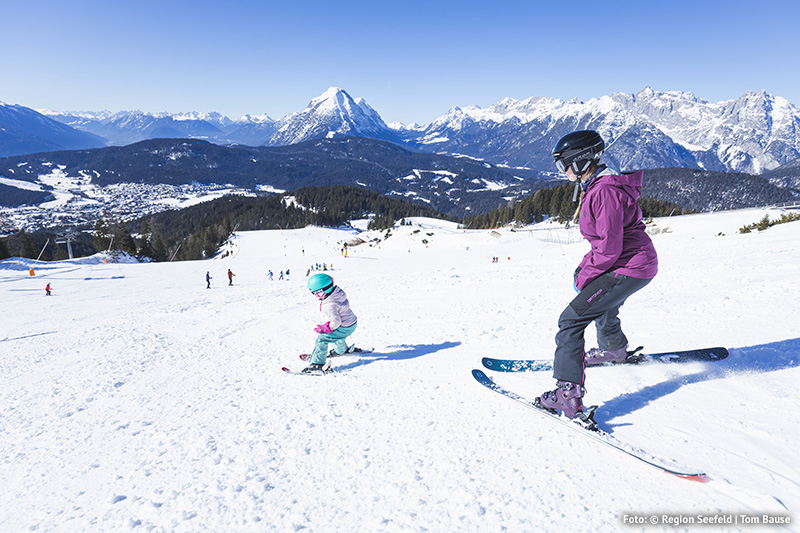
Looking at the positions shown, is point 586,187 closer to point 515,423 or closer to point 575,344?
point 575,344

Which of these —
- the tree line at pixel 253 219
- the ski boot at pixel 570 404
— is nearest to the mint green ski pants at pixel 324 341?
the ski boot at pixel 570 404

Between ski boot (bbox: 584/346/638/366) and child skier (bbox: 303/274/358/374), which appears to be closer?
ski boot (bbox: 584/346/638/366)

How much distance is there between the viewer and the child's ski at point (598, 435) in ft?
8.55

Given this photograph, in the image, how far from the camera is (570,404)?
3.58 metres

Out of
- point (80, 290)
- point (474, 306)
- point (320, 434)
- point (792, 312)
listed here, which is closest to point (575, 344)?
point (320, 434)

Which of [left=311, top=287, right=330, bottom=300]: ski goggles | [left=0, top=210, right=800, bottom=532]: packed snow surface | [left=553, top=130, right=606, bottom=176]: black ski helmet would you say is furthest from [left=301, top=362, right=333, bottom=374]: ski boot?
[left=553, top=130, right=606, bottom=176]: black ski helmet

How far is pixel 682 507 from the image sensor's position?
238cm

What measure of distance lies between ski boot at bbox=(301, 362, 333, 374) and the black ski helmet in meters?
4.42

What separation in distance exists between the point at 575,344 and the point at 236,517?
129 inches

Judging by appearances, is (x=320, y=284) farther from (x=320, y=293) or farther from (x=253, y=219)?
(x=253, y=219)

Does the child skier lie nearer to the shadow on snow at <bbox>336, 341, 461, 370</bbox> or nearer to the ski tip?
the shadow on snow at <bbox>336, 341, 461, 370</bbox>

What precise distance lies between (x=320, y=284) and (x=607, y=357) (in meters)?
4.22

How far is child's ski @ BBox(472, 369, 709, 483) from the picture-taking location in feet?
8.55

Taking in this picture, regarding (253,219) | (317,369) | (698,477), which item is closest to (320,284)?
(317,369)
